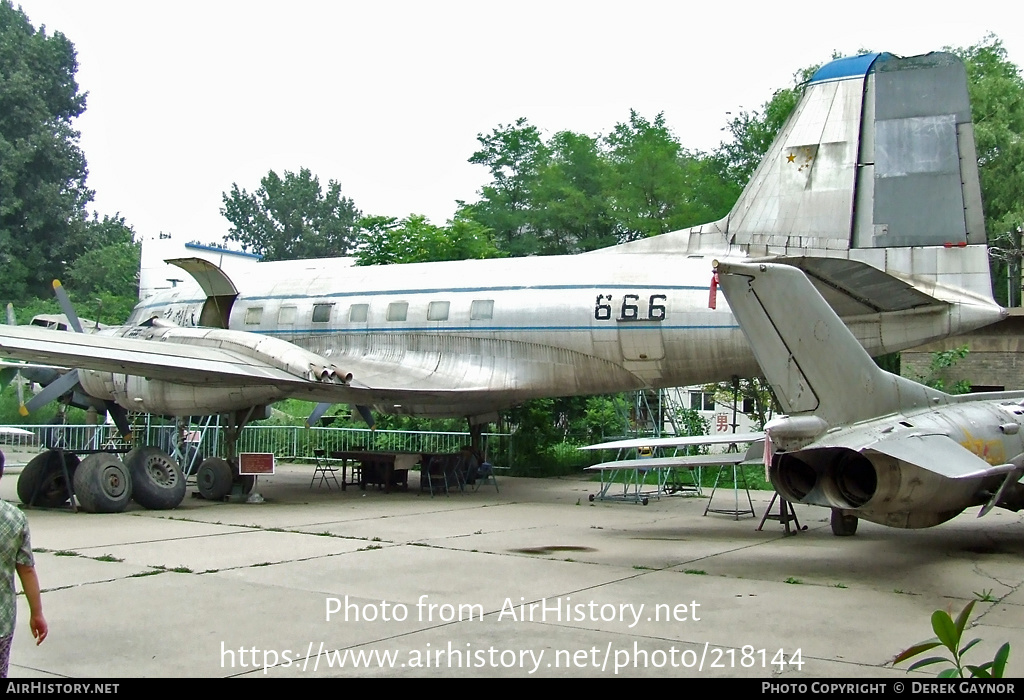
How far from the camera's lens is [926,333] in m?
13.3

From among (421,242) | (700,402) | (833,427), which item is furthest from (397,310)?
(700,402)

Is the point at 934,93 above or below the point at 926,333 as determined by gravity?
above

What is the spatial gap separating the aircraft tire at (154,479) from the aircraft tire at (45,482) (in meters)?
1.12

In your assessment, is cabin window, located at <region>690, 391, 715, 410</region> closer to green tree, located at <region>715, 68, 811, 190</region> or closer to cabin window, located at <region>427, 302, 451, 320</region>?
green tree, located at <region>715, 68, 811, 190</region>

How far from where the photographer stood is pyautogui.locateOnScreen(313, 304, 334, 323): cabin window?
1884cm

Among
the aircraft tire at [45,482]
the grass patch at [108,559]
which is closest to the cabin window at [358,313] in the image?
the aircraft tire at [45,482]

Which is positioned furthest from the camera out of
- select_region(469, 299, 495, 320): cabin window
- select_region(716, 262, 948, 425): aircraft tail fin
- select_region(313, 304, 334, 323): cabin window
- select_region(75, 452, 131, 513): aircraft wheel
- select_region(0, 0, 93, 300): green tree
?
select_region(0, 0, 93, 300): green tree

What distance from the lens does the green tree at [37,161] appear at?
48469mm

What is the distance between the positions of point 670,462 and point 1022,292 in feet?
97.4

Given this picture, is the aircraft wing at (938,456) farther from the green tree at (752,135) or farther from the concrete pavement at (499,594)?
the green tree at (752,135)

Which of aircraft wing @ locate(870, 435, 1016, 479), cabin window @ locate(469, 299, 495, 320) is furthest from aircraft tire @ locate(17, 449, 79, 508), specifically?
aircraft wing @ locate(870, 435, 1016, 479)

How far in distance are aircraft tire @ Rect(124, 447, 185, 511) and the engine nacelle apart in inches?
387
